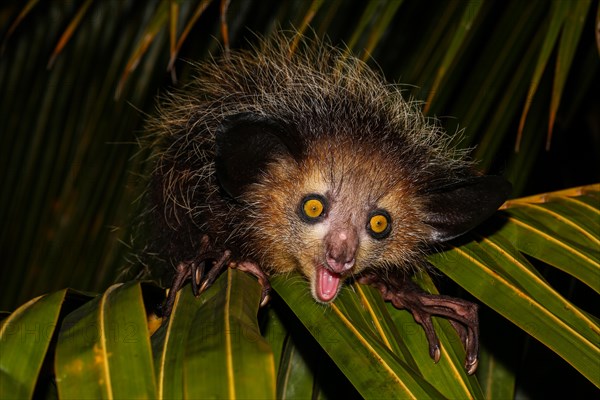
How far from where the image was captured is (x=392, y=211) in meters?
2.85

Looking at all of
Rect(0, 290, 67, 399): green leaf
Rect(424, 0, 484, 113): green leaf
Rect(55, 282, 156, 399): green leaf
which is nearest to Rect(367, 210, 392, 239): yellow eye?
Rect(424, 0, 484, 113): green leaf

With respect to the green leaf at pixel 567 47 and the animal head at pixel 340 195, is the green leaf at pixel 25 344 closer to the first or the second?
the animal head at pixel 340 195

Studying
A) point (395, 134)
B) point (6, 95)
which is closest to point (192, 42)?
point (6, 95)

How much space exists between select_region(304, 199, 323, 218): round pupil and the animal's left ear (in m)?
0.47

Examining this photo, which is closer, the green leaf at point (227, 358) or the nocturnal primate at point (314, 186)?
the green leaf at point (227, 358)

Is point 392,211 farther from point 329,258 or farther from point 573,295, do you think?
point 573,295

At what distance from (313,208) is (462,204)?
0.54 m

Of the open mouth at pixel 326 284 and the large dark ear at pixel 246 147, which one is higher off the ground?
the large dark ear at pixel 246 147

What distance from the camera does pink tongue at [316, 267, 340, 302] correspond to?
89.5 inches

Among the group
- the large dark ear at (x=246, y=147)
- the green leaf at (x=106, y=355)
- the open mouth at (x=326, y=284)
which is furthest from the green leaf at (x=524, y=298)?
the green leaf at (x=106, y=355)

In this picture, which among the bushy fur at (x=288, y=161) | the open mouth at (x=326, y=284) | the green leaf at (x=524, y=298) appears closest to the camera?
the green leaf at (x=524, y=298)

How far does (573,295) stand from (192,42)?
2.05 m

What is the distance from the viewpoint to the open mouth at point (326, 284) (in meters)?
2.26

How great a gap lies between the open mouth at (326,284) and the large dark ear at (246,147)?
0.45 metres
